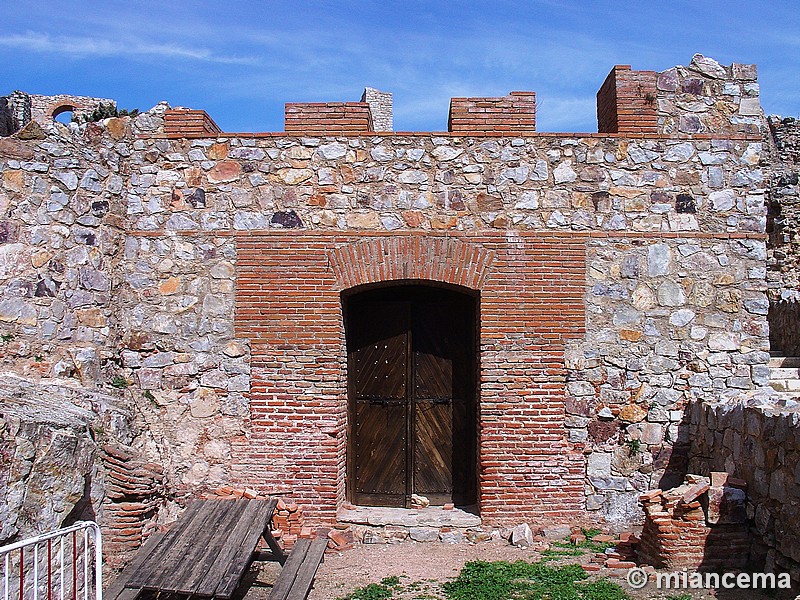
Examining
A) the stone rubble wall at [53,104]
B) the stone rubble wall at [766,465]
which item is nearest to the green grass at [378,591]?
the stone rubble wall at [766,465]

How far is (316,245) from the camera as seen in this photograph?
7.11 meters

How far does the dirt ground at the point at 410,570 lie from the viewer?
17.8 feet

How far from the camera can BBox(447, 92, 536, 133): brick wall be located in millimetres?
7219

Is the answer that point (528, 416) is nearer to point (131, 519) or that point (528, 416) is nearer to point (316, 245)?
point (316, 245)

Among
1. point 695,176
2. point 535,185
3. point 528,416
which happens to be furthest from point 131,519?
point 695,176

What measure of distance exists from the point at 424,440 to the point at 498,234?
2.36 meters

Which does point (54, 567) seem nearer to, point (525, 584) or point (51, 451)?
point (51, 451)

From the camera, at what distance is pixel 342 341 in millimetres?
7117

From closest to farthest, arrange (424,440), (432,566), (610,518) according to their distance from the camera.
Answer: (432,566) → (610,518) → (424,440)

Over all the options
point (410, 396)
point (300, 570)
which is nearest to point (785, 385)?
point (410, 396)

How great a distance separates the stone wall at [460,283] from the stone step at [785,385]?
8.4 inches

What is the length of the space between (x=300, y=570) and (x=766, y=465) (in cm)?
391

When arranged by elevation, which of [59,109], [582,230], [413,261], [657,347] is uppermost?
[59,109]

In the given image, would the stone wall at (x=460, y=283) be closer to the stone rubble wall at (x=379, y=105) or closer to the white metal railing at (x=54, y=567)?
the white metal railing at (x=54, y=567)
